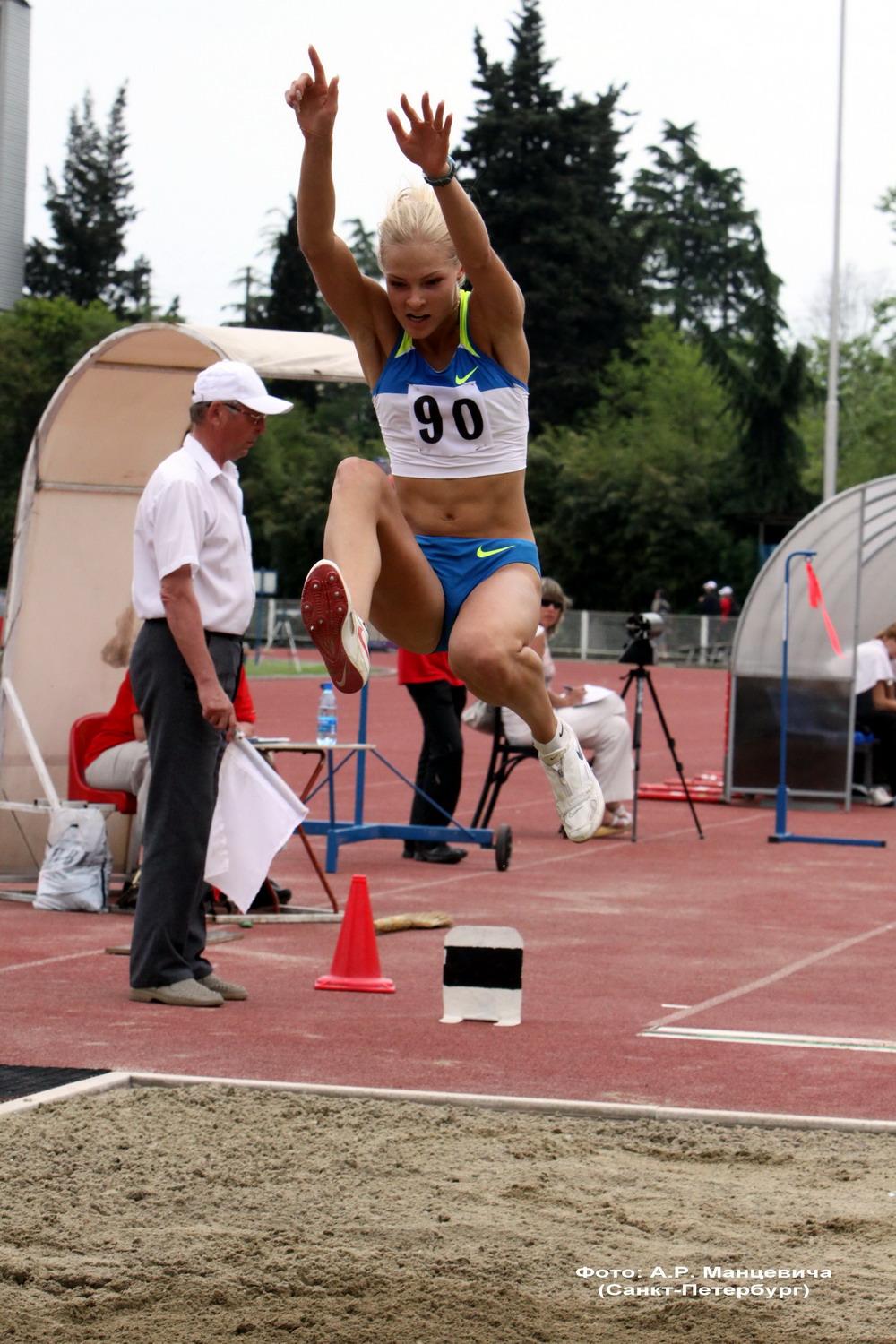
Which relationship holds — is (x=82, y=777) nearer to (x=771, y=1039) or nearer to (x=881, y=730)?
(x=771, y=1039)

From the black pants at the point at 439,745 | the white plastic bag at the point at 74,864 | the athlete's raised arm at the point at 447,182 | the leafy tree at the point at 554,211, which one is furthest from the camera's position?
the leafy tree at the point at 554,211

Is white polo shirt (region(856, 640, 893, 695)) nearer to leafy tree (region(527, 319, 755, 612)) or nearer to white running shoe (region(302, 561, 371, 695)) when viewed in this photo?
white running shoe (region(302, 561, 371, 695))

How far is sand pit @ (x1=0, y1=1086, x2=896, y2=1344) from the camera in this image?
3.62 metres

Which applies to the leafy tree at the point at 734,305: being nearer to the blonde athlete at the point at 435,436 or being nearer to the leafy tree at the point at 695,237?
the leafy tree at the point at 695,237

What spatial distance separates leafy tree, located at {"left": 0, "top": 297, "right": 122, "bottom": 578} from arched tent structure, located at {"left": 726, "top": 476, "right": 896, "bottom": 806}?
3988 cm

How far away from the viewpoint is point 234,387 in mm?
6766

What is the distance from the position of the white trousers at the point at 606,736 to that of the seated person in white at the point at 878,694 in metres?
3.41

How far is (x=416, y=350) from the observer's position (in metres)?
4.97

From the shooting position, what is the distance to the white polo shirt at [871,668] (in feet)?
52.7

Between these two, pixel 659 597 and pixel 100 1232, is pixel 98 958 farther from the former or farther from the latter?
pixel 659 597

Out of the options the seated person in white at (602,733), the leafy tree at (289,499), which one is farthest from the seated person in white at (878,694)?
the leafy tree at (289,499)

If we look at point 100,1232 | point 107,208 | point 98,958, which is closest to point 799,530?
point 98,958

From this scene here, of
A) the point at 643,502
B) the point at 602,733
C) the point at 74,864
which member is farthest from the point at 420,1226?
the point at 643,502

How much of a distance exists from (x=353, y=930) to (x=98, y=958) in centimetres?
146
